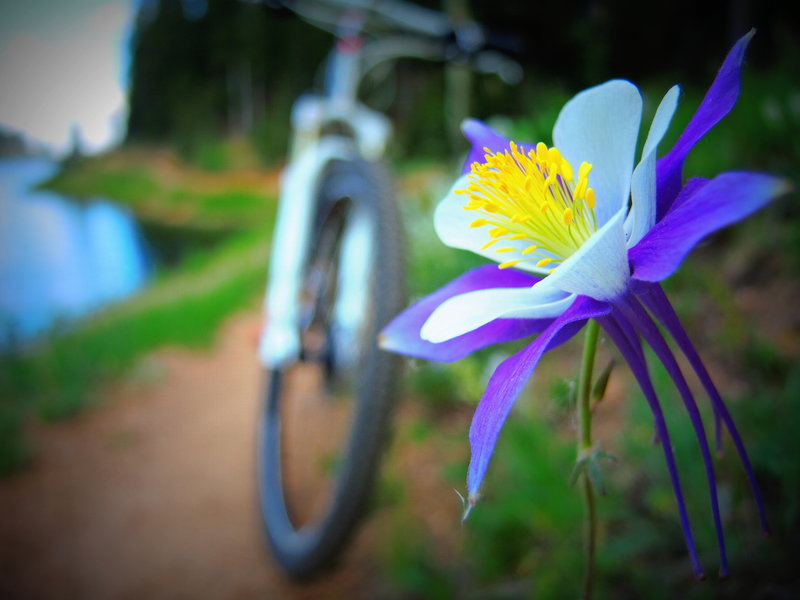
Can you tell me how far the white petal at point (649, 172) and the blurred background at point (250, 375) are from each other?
0.11m

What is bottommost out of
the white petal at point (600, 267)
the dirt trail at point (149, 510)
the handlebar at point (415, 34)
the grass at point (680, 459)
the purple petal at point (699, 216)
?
the dirt trail at point (149, 510)

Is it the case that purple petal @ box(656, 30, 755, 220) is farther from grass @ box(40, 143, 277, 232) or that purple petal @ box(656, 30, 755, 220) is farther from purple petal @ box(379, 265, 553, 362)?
grass @ box(40, 143, 277, 232)

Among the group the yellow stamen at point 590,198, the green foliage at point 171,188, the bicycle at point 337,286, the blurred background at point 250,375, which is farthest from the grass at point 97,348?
the yellow stamen at point 590,198

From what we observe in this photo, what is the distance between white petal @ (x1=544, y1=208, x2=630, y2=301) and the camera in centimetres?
25

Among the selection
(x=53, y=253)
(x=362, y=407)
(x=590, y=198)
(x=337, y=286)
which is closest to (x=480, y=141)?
(x=590, y=198)

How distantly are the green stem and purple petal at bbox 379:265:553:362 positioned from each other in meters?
0.04

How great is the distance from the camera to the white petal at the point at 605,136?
1.02 ft

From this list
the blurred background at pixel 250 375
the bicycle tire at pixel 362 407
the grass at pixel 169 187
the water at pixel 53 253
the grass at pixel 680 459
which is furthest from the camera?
the grass at pixel 169 187

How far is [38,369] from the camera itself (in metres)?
2.56

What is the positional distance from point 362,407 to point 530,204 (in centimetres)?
91

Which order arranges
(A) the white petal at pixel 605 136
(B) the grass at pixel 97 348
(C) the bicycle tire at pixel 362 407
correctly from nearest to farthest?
(A) the white petal at pixel 605 136
(C) the bicycle tire at pixel 362 407
(B) the grass at pixel 97 348

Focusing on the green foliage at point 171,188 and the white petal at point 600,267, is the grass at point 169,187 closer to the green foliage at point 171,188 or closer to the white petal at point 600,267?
the green foliage at point 171,188

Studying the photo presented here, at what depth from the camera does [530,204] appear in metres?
0.35

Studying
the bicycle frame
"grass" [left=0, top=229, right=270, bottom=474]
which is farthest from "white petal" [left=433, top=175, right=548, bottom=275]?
"grass" [left=0, top=229, right=270, bottom=474]
